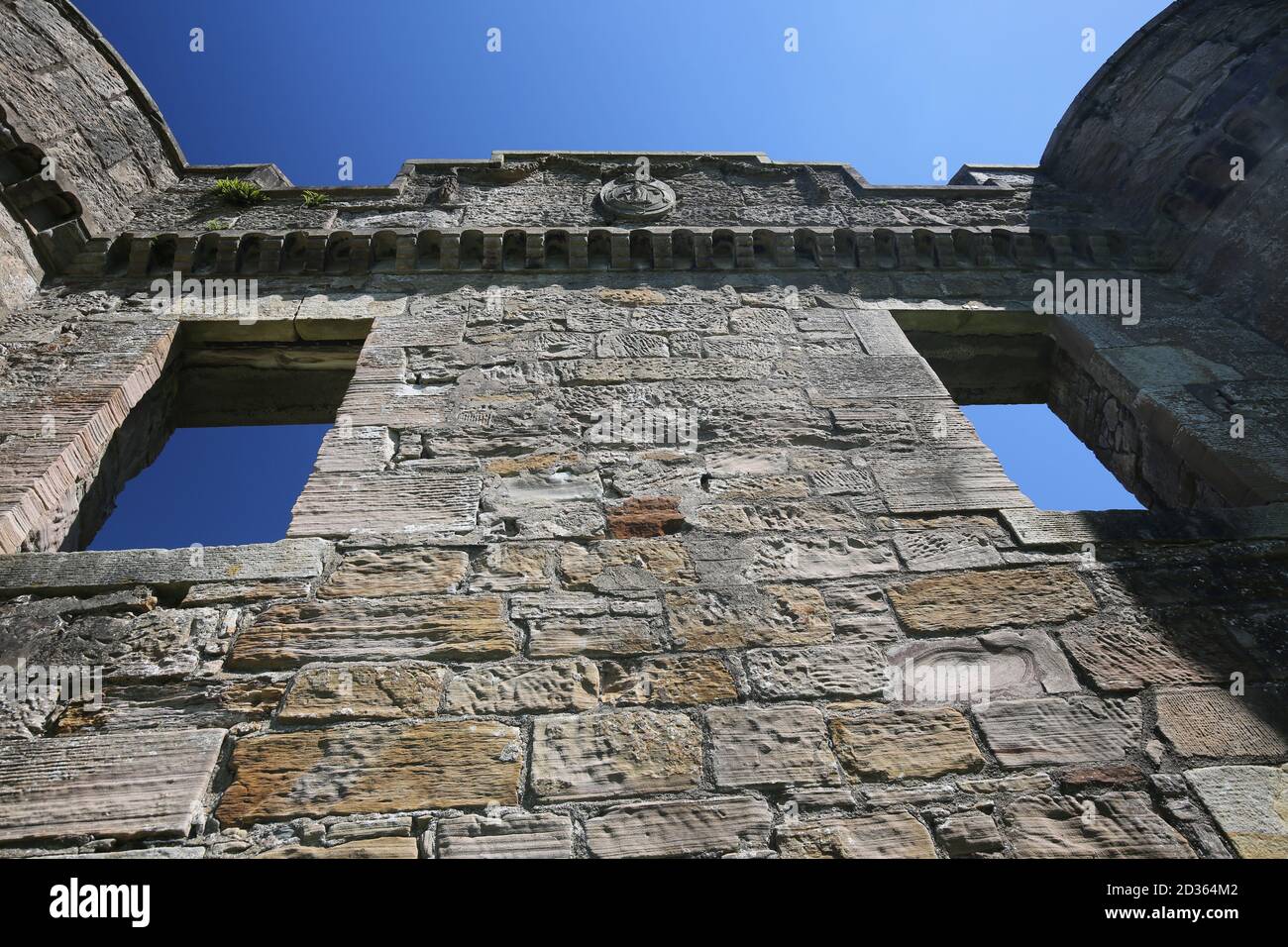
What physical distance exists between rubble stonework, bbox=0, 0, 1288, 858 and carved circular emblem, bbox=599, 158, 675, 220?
1.7 inches

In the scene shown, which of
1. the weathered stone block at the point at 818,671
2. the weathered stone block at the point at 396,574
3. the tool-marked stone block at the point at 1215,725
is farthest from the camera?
the weathered stone block at the point at 396,574

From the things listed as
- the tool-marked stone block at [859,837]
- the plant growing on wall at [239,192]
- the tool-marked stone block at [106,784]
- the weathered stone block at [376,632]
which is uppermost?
the plant growing on wall at [239,192]

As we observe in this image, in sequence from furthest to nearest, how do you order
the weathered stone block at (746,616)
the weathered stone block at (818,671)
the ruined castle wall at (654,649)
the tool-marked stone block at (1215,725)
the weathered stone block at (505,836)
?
1. the weathered stone block at (746,616)
2. the weathered stone block at (818,671)
3. the tool-marked stone block at (1215,725)
4. the ruined castle wall at (654,649)
5. the weathered stone block at (505,836)

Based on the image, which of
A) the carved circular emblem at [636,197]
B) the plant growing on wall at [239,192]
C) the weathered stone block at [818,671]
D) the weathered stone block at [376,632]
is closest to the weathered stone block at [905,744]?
the weathered stone block at [818,671]

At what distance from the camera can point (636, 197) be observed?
5812 mm

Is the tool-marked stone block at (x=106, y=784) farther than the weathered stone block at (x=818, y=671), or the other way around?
the weathered stone block at (x=818, y=671)

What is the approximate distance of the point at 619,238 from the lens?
5.20 meters

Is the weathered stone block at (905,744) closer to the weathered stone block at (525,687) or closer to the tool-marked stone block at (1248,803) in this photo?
the tool-marked stone block at (1248,803)

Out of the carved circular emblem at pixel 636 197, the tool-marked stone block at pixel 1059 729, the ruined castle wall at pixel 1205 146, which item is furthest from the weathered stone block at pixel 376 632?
the ruined castle wall at pixel 1205 146

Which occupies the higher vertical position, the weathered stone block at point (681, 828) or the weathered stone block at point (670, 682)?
the weathered stone block at point (670, 682)

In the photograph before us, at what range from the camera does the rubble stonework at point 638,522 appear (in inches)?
92.6

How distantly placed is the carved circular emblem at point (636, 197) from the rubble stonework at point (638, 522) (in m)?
0.04

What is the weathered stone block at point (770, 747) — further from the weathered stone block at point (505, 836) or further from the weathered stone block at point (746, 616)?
the weathered stone block at point (505, 836)

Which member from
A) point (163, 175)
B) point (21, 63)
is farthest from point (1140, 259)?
point (21, 63)
